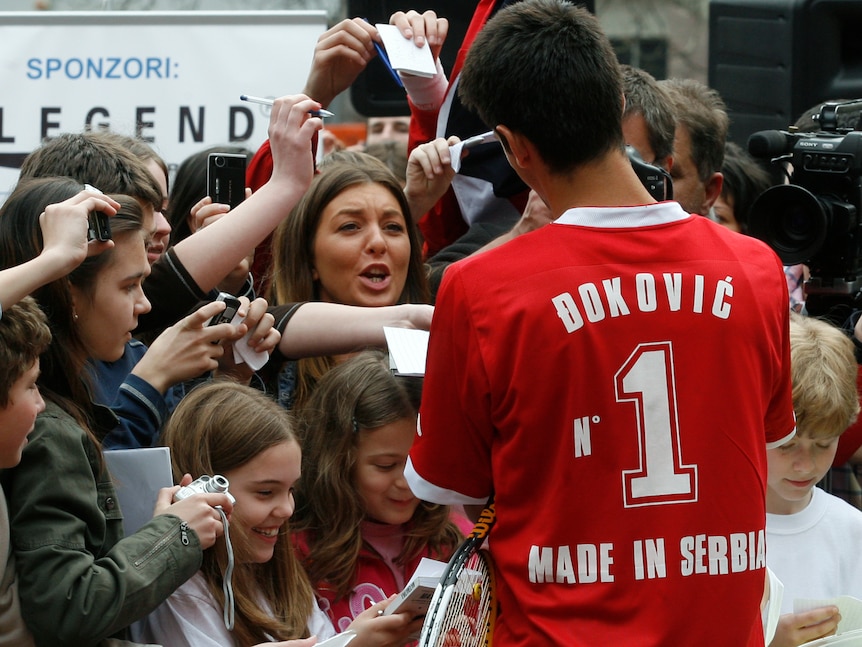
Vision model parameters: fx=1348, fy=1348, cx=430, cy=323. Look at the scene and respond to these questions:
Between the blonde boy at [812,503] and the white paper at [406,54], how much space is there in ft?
4.14

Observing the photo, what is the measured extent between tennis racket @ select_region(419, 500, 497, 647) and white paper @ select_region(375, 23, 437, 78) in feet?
5.60

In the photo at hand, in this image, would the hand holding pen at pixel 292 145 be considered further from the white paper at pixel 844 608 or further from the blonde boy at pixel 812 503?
the white paper at pixel 844 608

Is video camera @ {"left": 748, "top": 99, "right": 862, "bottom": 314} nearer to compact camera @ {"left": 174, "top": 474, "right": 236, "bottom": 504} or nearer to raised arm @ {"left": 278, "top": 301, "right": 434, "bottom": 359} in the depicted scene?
raised arm @ {"left": 278, "top": 301, "right": 434, "bottom": 359}

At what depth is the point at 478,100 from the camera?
2.22 m

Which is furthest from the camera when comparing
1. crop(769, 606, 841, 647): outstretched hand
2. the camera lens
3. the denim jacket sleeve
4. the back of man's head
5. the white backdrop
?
the white backdrop

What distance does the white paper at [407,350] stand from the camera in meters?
2.57

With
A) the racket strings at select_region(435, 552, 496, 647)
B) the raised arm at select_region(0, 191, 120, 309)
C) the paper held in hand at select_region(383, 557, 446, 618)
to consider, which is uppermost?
the raised arm at select_region(0, 191, 120, 309)

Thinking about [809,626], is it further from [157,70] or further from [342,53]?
[157,70]

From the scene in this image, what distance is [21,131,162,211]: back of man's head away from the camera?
306 cm

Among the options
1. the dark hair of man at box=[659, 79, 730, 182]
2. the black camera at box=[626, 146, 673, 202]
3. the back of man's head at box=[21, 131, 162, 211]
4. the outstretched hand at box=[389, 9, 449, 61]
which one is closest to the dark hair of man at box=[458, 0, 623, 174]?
the black camera at box=[626, 146, 673, 202]

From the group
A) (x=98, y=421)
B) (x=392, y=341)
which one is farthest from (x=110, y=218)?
(x=392, y=341)

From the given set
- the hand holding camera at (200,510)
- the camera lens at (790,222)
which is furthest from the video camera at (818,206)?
the hand holding camera at (200,510)

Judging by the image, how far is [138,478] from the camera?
2611mm

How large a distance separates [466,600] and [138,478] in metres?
0.78
